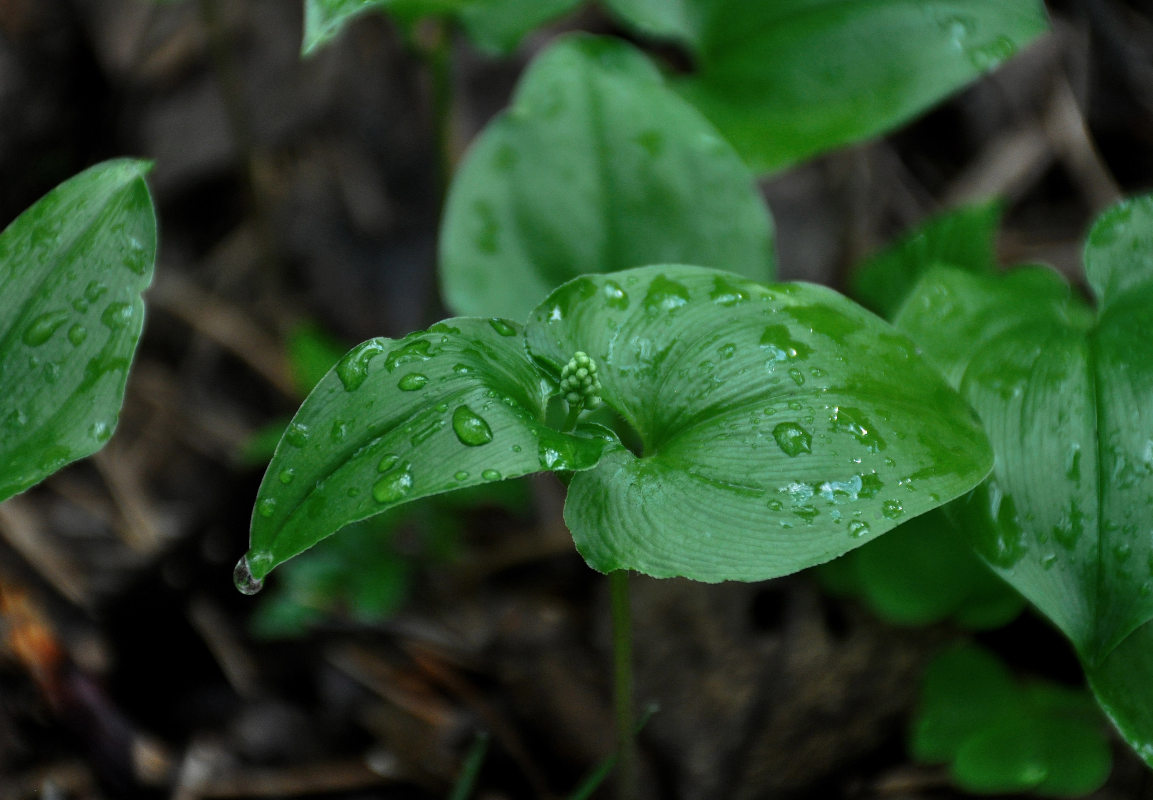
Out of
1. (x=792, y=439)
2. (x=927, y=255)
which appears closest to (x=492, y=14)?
(x=927, y=255)

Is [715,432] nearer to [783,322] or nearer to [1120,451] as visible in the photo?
[783,322]

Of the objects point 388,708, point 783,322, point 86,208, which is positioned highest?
point 86,208

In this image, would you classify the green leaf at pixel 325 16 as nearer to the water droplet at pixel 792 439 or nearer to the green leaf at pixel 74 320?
the green leaf at pixel 74 320

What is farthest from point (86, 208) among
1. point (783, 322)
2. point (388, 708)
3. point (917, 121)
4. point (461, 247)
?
point (917, 121)

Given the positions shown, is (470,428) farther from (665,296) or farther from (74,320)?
(74,320)

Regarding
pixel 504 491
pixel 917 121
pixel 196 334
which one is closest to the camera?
pixel 504 491

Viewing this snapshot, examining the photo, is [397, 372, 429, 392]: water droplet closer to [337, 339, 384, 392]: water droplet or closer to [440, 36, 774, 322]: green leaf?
[337, 339, 384, 392]: water droplet
